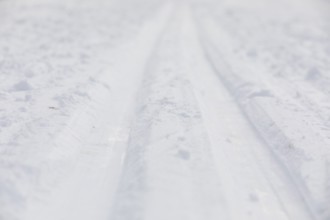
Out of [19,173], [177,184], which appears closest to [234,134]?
[177,184]

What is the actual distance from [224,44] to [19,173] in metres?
9.10

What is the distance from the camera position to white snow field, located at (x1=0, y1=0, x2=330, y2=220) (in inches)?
169

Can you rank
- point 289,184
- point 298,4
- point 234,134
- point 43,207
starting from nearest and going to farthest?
point 43,207, point 289,184, point 234,134, point 298,4

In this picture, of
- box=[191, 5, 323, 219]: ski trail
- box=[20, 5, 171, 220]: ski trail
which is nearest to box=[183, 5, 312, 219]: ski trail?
→ box=[191, 5, 323, 219]: ski trail

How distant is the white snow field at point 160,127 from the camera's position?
428 cm

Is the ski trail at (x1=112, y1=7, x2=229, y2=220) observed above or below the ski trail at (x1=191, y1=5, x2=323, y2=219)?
above

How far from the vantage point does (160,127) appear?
5.91m

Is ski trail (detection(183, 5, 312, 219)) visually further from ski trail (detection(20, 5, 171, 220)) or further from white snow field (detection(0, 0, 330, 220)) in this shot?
ski trail (detection(20, 5, 171, 220))

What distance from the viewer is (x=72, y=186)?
14.7ft

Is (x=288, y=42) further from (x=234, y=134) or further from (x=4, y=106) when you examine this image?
(x=4, y=106)

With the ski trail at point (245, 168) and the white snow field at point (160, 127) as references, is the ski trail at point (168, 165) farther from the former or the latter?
the ski trail at point (245, 168)

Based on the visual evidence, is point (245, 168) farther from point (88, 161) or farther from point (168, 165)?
point (88, 161)

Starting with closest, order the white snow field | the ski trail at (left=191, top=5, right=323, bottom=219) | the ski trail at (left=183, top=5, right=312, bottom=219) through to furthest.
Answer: the white snow field, the ski trail at (left=183, top=5, right=312, bottom=219), the ski trail at (left=191, top=5, right=323, bottom=219)

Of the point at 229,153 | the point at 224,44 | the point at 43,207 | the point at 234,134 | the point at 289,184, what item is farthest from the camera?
the point at 224,44
